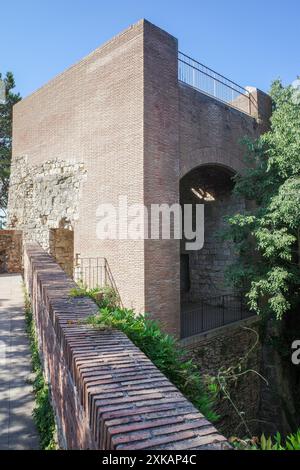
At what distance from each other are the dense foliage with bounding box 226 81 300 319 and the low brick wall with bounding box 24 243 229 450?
5333 mm

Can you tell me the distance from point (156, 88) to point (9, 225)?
402 inches

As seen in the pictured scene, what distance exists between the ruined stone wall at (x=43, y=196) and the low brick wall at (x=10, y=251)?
0.49 meters

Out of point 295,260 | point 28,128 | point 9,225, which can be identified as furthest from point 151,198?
point 9,225

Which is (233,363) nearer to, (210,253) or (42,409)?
(210,253)

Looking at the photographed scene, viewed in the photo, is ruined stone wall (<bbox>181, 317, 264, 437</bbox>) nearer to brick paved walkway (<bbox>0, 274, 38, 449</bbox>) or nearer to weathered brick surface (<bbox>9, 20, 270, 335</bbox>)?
weathered brick surface (<bbox>9, 20, 270, 335</bbox>)

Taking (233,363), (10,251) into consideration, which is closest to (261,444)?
(233,363)

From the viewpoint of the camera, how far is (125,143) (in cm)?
903

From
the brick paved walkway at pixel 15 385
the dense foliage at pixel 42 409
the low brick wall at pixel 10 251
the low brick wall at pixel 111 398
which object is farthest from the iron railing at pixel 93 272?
the low brick wall at pixel 111 398

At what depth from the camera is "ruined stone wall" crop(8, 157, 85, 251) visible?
11.4 m

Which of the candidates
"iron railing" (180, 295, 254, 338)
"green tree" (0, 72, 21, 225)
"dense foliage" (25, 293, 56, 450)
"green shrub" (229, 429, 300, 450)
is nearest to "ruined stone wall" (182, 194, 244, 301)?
"iron railing" (180, 295, 254, 338)

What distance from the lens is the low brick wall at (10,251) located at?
1466cm

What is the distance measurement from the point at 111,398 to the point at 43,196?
11.9 m

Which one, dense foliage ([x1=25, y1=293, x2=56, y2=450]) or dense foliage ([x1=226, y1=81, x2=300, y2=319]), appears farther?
dense foliage ([x1=226, y1=81, x2=300, y2=319])

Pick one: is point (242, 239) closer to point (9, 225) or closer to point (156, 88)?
point (156, 88)
